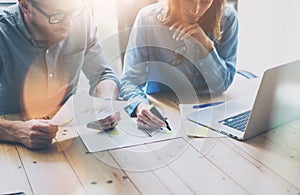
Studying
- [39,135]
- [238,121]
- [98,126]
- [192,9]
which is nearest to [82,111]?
[98,126]

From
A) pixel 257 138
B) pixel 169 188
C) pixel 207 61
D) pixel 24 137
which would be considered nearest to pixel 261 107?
pixel 257 138

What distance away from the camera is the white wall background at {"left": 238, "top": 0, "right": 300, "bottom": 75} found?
216cm

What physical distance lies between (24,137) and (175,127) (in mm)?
463

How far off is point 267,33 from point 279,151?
1.43 m

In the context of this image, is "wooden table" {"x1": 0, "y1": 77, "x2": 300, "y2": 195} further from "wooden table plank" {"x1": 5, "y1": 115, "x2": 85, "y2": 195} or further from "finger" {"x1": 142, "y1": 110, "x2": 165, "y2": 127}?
"finger" {"x1": 142, "y1": 110, "x2": 165, "y2": 127}

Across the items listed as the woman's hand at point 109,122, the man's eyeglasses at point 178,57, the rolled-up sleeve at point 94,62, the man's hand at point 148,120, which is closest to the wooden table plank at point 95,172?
the woman's hand at point 109,122

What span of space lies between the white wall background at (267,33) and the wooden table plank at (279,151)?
1074 millimetres

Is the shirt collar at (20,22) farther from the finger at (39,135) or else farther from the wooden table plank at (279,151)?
the wooden table plank at (279,151)

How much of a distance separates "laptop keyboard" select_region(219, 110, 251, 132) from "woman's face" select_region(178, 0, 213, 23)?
1.81 feet

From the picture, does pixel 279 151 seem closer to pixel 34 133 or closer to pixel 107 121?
pixel 107 121

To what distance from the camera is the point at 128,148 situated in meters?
1.08

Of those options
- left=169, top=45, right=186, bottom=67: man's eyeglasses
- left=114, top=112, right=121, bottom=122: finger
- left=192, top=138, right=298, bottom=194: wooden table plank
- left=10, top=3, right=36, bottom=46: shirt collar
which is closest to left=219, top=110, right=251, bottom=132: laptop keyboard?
left=192, top=138, right=298, bottom=194: wooden table plank

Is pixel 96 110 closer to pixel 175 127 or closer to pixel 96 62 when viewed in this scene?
pixel 175 127

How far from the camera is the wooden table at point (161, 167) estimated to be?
2.95 ft
